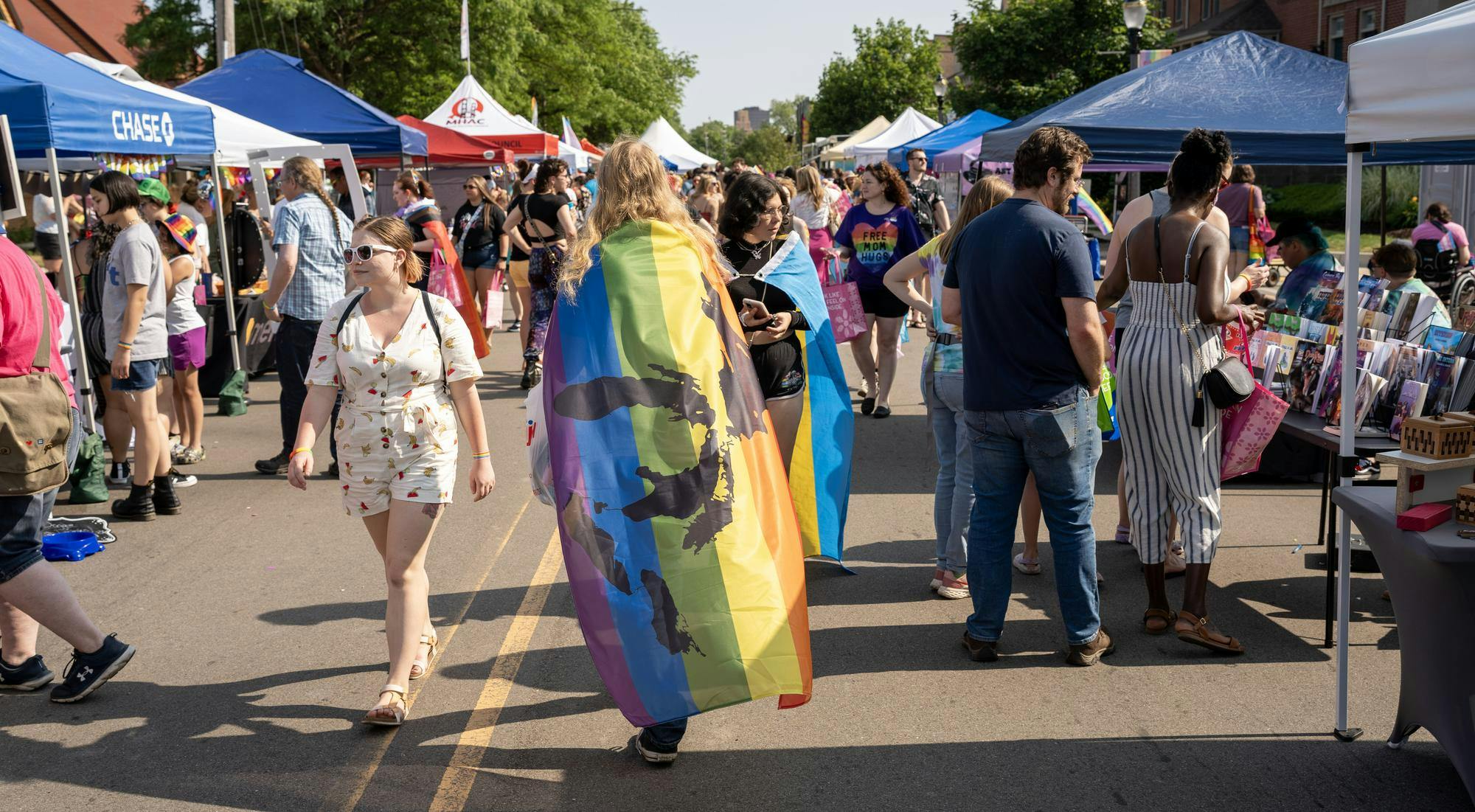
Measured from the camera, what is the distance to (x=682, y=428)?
Result: 12.8ft

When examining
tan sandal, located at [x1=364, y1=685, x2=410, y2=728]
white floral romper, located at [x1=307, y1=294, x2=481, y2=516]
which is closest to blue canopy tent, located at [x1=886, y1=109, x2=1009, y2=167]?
white floral romper, located at [x1=307, y1=294, x2=481, y2=516]

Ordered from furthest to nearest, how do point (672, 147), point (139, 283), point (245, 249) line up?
point (672, 147) < point (245, 249) < point (139, 283)

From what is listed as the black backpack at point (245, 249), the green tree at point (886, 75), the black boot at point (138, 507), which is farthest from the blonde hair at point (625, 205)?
the green tree at point (886, 75)

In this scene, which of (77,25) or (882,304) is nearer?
(882,304)

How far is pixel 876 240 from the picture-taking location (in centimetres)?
991

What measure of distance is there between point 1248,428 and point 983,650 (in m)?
1.42

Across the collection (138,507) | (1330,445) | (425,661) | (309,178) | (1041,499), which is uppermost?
(309,178)

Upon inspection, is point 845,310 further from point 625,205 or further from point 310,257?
point 625,205

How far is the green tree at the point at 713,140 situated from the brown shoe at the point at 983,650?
140 m

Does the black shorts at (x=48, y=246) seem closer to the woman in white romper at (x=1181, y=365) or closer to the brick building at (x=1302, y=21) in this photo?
the woman in white romper at (x=1181, y=365)

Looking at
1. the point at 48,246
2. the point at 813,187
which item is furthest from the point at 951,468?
the point at 48,246

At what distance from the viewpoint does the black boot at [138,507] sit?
7234mm

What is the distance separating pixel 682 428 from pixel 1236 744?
210 cm

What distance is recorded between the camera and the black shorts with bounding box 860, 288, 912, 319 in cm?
1012
